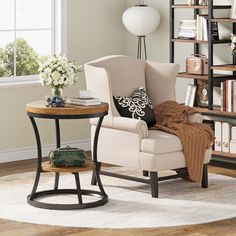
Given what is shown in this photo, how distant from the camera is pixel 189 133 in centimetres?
624

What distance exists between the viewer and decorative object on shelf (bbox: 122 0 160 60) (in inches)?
305

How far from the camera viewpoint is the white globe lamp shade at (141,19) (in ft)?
25.4

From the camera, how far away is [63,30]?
785cm

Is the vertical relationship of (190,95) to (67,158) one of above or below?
above

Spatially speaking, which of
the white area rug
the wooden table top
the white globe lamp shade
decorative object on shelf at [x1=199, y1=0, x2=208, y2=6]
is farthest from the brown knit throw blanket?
the white globe lamp shade

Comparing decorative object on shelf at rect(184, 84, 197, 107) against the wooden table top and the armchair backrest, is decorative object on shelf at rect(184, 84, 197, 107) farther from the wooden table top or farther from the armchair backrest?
the wooden table top

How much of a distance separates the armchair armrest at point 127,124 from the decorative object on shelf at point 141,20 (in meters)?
1.75

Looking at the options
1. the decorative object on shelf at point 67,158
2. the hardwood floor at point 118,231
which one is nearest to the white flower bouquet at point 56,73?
the decorative object on shelf at point 67,158

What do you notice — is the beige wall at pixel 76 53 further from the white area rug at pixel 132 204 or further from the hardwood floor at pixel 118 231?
the hardwood floor at pixel 118 231

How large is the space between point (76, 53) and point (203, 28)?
1399 mm

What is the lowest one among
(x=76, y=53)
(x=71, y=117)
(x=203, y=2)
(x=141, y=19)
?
(x=71, y=117)

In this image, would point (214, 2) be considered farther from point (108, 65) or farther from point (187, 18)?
point (108, 65)

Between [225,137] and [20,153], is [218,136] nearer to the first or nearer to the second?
[225,137]

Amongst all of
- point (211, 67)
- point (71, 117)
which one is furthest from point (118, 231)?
point (211, 67)
